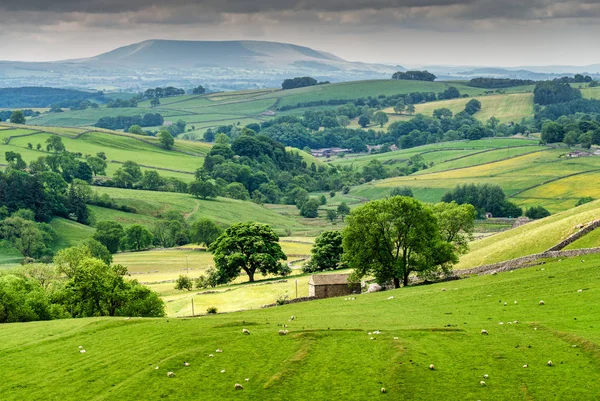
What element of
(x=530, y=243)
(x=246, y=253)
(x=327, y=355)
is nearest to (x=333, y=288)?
(x=530, y=243)

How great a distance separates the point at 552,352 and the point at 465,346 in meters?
4.48

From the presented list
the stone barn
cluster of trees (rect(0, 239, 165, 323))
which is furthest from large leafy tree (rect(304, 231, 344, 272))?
cluster of trees (rect(0, 239, 165, 323))

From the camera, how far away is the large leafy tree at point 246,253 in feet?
354

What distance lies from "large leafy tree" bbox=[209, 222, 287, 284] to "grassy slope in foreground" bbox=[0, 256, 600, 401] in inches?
2091

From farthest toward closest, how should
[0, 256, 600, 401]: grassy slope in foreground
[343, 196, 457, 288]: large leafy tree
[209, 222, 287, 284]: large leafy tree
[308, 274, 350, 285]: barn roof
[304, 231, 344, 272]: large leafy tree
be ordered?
[304, 231, 344, 272]: large leafy tree, [209, 222, 287, 284]: large leafy tree, [308, 274, 350, 285]: barn roof, [343, 196, 457, 288]: large leafy tree, [0, 256, 600, 401]: grassy slope in foreground

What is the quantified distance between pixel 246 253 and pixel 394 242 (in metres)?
38.0

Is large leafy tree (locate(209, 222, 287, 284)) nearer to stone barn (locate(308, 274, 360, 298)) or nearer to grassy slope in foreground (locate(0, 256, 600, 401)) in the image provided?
stone barn (locate(308, 274, 360, 298))

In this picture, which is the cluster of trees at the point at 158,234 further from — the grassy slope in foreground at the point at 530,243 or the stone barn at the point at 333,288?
the grassy slope in foreground at the point at 530,243

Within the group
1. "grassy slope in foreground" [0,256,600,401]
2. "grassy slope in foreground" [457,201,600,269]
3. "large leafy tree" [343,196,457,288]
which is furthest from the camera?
"grassy slope in foreground" [457,201,600,269]

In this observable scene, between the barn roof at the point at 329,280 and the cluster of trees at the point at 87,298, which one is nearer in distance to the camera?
the cluster of trees at the point at 87,298

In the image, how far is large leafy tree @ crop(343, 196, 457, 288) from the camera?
7431 cm

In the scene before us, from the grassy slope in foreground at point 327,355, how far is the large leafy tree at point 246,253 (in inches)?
2091

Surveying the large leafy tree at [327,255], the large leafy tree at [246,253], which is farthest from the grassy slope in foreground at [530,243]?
the large leafy tree at [246,253]

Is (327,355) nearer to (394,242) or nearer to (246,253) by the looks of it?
(394,242)
